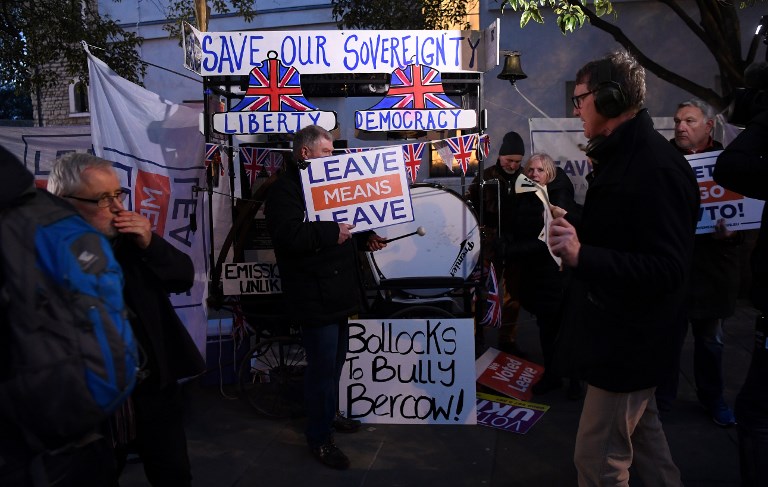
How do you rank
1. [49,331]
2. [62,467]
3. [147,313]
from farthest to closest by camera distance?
[147,313]
[62,467]
[49,331]

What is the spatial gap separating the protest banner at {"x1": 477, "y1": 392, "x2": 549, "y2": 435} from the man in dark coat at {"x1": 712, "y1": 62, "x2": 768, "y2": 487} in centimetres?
198

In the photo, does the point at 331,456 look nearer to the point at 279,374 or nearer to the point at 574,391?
the point at 279,374

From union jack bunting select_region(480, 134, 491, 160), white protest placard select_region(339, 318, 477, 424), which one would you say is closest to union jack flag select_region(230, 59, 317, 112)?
union jack bunting select_region(480, 134, 491, 160)

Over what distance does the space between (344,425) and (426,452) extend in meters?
0.62

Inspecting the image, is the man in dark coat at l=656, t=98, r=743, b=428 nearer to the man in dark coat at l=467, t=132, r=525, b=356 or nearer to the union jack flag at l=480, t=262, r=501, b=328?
the union jack flag at l=480, t=262, r=501, b=328

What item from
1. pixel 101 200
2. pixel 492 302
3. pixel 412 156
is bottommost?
pixel 492 302

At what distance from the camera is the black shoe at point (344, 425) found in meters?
4.62

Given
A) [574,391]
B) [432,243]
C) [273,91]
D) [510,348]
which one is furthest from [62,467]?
[510,348]

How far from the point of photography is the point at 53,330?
1.60 metres

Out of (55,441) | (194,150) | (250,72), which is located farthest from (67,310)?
(194,150)

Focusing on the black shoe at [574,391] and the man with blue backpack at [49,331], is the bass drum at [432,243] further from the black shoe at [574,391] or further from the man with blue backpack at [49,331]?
the man with blue backpack at [49,331]

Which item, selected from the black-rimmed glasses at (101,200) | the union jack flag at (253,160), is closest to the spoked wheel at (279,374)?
the union jack flag at (253,160)

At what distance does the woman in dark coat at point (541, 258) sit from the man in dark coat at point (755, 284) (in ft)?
7.76

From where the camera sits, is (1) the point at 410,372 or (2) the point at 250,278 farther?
(2) the point at 250,278
